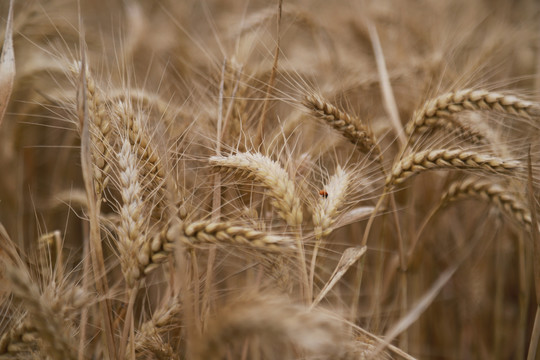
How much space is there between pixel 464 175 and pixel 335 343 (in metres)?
0.85

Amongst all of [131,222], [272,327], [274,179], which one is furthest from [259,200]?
[272,327]

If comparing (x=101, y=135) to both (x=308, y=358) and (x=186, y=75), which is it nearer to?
(x=308, y=358)

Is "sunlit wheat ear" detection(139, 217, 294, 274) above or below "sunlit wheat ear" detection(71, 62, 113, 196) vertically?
below

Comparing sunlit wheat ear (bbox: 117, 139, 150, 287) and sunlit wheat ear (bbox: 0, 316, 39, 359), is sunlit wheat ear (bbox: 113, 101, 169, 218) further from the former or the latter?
sunlit wheat ear (bbox: 0, 316, 39, 359)

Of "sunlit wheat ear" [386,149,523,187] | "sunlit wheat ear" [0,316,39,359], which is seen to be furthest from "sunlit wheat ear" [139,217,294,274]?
"sunlit wheat ear" [386,149,523,187]

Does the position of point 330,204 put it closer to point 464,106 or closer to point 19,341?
point 464,106

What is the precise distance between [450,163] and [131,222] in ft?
2.10

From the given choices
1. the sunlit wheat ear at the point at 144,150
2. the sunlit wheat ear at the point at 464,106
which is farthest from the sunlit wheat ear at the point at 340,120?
the sunlit wheat ear at the point at 144,150

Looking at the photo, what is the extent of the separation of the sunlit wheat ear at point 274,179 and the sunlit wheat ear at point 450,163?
10.3 inches

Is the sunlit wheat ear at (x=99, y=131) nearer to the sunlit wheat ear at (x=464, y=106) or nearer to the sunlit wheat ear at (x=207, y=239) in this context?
the sunlit wheat ear at (x=207, y=239)

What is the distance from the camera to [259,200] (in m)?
1.02

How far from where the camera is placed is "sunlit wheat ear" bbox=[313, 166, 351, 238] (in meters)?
0.80

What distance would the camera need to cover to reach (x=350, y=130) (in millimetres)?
989

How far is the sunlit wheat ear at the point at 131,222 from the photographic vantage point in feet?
2.33
